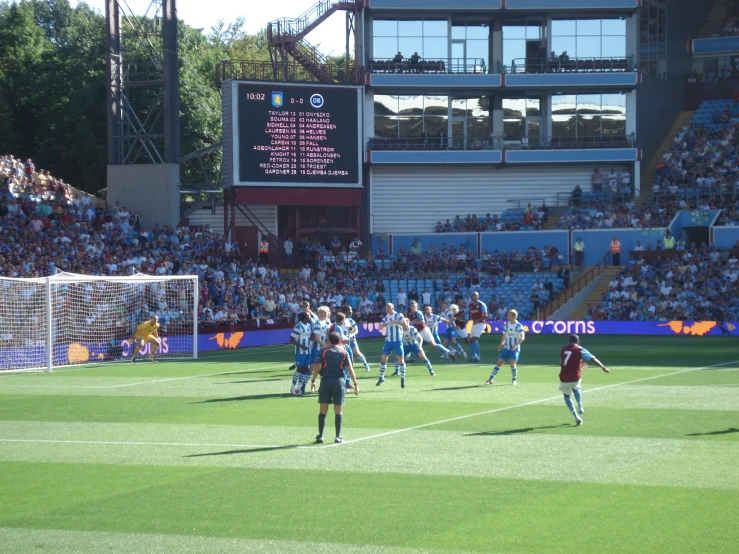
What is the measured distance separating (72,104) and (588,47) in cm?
3346

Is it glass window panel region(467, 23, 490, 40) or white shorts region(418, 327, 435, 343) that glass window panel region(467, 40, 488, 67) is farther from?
white shorts region(418, 327, 435, 343)

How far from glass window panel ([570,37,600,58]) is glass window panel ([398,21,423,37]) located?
9.46m

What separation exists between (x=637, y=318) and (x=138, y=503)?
125 ft

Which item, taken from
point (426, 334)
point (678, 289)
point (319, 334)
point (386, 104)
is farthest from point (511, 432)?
point (386, 104)

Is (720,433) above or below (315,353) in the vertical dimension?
below

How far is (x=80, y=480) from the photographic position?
14336 mm

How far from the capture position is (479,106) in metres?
58.7

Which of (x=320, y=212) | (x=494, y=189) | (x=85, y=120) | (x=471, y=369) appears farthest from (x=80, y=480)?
(x=85, y=120)

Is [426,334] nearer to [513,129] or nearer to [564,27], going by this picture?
[513,129]

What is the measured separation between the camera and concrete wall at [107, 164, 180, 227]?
50562mm

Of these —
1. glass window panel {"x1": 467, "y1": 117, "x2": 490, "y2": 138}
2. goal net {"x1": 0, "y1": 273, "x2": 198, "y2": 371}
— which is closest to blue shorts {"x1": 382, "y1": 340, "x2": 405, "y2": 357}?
goal net {"x1": 0, "y1": 273, "x2": 198, "y2": 371}

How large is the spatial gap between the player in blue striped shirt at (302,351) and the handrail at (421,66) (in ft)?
116

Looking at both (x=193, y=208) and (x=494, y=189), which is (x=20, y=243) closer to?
(x=193, y=208)

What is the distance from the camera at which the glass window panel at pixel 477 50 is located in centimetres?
5794
